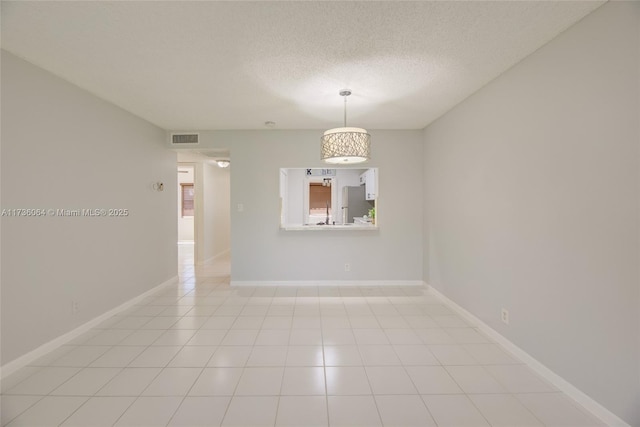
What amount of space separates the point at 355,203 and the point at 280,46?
16.0 ft

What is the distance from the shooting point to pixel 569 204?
71.7 inches

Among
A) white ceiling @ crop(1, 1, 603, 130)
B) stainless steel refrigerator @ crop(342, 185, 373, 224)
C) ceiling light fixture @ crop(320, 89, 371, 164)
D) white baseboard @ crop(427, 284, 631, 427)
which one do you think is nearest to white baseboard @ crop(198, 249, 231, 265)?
stainless steel refrigerator @ crop(342, 185, 373, 224)

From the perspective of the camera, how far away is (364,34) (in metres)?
1.89

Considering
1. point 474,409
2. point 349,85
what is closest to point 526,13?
point 349,85

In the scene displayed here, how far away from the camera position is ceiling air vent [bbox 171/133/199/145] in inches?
168

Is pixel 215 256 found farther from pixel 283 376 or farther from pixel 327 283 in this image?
pixel 283 376

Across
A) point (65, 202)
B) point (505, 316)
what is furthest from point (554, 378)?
point (65, 202)

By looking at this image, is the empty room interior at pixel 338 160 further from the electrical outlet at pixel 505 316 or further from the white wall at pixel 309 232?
the white wall at pixel 309 232

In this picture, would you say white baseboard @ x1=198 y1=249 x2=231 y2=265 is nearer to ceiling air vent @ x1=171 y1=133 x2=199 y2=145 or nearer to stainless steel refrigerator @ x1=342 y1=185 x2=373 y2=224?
ceiling air vent @ x1=171 y1=133 x2=199 y2=145

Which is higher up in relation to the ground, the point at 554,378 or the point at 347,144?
the point at 347,144

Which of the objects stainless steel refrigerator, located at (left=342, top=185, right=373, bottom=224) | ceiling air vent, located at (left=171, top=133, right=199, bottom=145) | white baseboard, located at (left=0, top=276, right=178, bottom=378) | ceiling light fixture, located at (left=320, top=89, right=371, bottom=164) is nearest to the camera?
white baseboard, located at (left=0, top=276, right=178, bottom=378)

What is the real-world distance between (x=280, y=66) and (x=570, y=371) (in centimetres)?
313

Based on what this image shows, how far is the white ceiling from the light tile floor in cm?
247

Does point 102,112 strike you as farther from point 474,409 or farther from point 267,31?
point 474,409
